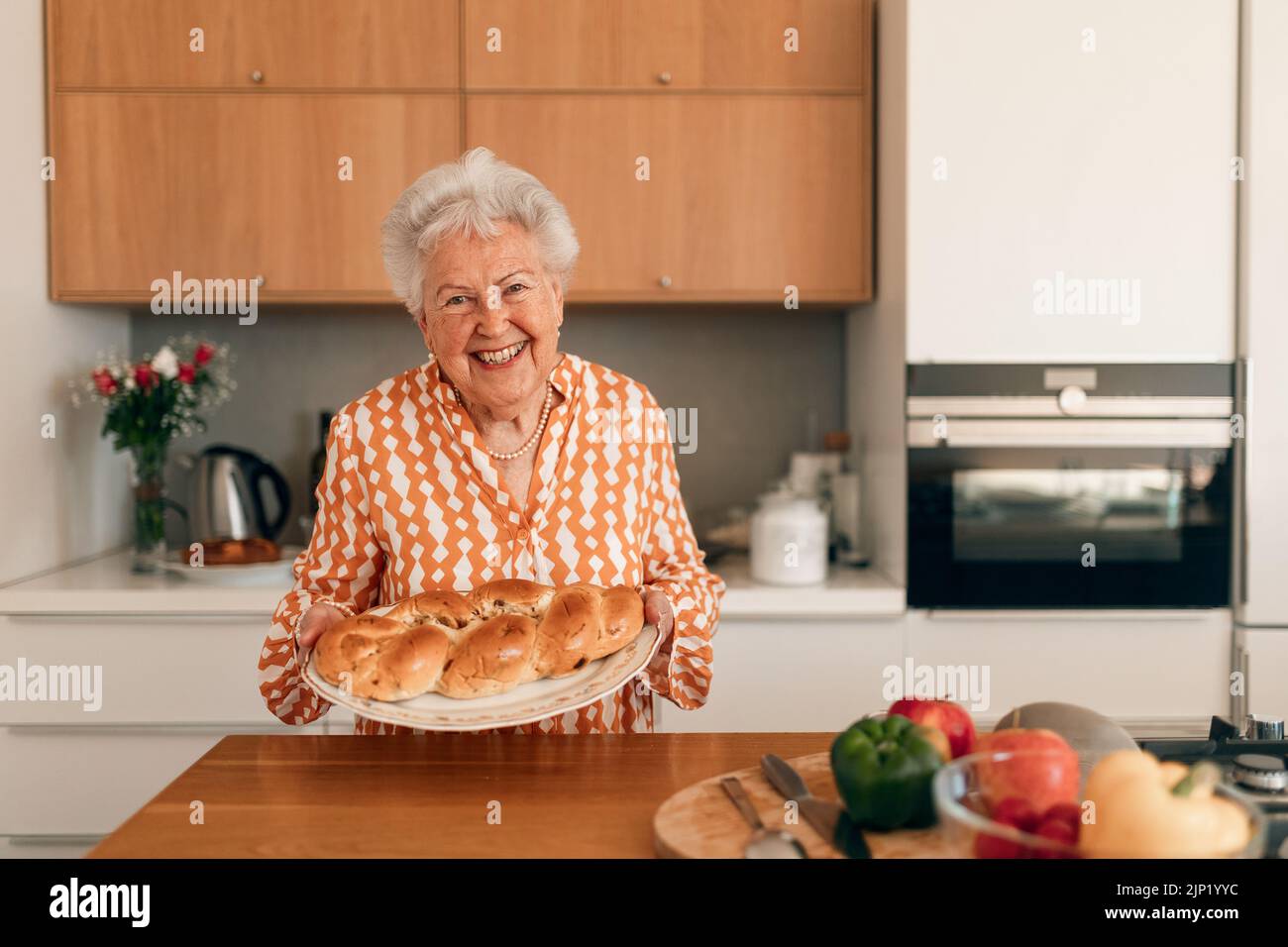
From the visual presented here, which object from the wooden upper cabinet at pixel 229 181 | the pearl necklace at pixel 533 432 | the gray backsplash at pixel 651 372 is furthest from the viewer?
the gray backsplash at pixel 651 372

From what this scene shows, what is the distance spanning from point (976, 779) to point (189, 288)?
2.15 meters

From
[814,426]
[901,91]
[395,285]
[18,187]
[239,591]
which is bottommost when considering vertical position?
[239,591]

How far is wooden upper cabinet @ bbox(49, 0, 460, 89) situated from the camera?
2.29 metres

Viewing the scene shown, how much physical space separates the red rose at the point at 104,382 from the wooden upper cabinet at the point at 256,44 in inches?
24.6

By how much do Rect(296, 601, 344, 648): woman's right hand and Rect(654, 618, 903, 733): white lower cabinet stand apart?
3.72 ft

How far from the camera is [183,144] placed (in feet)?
7.63

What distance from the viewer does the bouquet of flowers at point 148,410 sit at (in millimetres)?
2361

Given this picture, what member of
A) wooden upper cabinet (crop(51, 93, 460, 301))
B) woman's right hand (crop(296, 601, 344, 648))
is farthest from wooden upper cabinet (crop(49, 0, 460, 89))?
woman's right hand (crop(296, 601, 344, 648))

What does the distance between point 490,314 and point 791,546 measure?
111 centimetres

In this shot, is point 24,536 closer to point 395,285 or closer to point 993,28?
point 395,285

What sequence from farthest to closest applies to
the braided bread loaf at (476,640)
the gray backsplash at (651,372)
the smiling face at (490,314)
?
1. the gray backsplash at (651,372)
2. the smiling face at (490,314)
3. the braided bread loaf at (476,640)

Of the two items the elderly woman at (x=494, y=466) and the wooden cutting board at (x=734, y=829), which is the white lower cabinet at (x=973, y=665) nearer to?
the elderly woman at (x=494, y=466)

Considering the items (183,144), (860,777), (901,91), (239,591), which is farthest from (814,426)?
(860,777)

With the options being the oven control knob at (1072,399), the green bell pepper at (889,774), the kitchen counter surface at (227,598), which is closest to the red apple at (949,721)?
the green bell pepper at (889,774)
